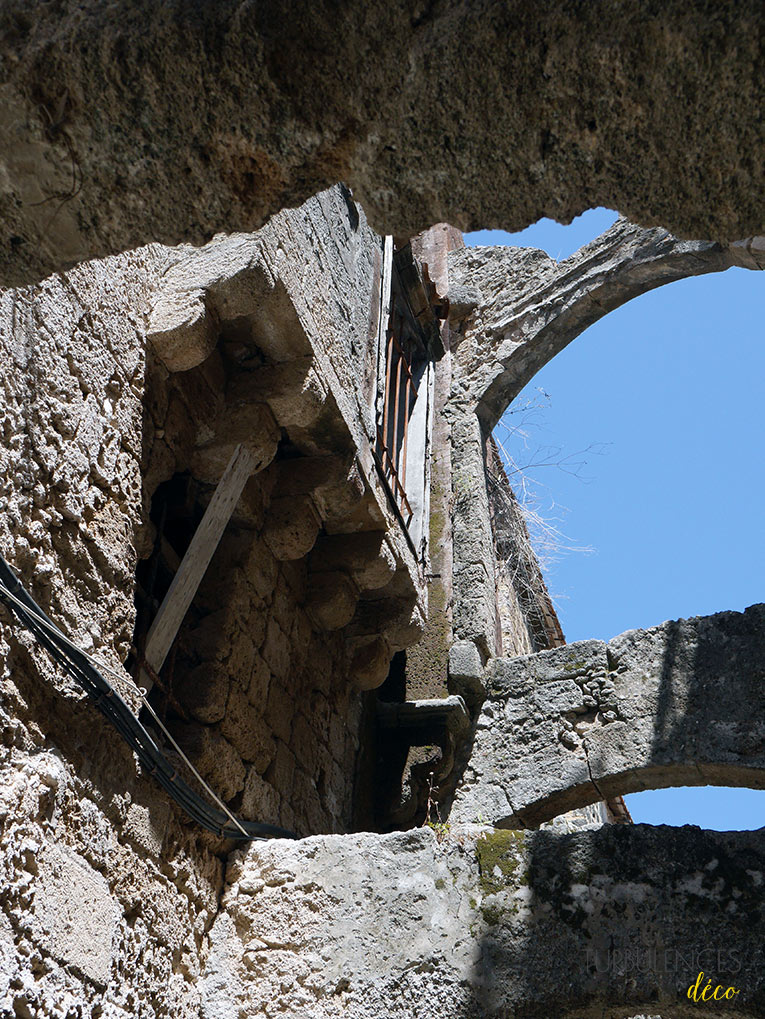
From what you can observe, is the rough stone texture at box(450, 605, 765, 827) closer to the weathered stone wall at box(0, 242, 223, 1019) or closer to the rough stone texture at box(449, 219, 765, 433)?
the rough stone texture at box(449, 219, 765, 433)

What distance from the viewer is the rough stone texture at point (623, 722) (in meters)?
5.35

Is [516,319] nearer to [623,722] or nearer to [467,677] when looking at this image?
[467,677]

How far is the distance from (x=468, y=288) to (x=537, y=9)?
7.29 metres

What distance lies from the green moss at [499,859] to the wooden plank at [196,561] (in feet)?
4.11

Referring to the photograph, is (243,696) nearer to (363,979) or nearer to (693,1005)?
(363,979)

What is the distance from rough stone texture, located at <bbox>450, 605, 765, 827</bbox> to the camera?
17.6ft

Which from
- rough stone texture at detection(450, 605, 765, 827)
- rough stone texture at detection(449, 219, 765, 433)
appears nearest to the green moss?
rough stone texture at detection(450, 605, 765, 827)

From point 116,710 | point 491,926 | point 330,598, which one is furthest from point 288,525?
point 491,926

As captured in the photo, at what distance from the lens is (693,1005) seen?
3.04 m

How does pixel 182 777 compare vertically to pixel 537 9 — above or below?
below

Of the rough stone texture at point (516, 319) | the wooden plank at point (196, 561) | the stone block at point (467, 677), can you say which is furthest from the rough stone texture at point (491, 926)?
the rough stone texture at point (516, 319)

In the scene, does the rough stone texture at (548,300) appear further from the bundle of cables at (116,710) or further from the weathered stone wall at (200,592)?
the bundle of cables at (116,710)

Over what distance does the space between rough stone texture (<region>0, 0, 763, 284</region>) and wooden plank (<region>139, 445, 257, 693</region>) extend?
63.2 inches

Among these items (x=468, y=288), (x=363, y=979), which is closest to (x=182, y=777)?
(x=363, y=979)
